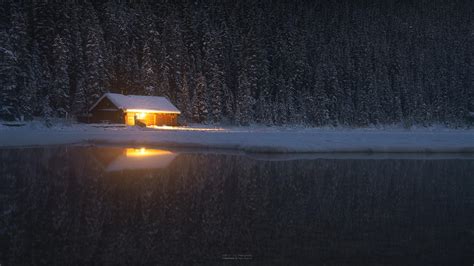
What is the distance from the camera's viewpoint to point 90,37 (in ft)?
203

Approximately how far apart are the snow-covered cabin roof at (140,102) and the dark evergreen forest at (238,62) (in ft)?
12.0

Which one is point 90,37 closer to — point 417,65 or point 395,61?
point 395,61

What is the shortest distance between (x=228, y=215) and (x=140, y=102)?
5100 cm

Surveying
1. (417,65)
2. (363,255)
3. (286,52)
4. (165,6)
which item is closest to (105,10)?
(165,6)

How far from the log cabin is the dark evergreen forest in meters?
2.36

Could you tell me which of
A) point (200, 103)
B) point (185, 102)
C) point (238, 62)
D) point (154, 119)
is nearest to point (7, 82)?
point (154, 119)

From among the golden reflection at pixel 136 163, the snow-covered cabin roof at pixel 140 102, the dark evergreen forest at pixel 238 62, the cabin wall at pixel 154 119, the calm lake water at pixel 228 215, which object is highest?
the dark evergreen forest at pixel 238 62

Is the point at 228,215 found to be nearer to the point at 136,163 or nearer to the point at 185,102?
the point at 136,163

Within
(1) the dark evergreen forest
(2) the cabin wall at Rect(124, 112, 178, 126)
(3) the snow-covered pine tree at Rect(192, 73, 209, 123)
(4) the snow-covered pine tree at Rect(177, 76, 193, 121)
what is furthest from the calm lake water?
(4) the snow-covered pine tree at Rect(177, 76, 193, 121)

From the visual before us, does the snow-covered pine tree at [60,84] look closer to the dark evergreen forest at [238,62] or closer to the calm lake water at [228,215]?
the dark evergreen forest at [238,62]

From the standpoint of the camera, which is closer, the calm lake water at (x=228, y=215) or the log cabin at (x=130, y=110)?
the calm lake water at (x=228, y=215)

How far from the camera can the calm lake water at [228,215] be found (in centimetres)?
854

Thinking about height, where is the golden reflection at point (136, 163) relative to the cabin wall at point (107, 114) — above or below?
below

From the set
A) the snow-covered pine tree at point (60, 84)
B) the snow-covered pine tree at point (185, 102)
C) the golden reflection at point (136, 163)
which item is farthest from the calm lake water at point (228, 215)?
the snow-covered pine tree at point (185, 102)
